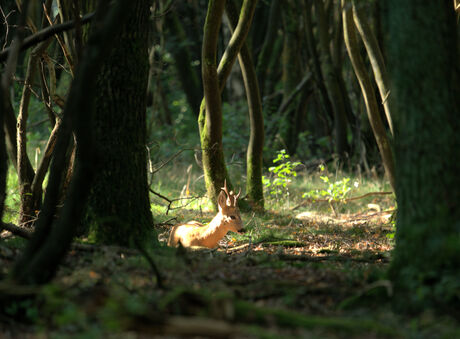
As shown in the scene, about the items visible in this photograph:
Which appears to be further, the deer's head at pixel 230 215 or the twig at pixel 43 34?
the deer's head at pixel 230 215

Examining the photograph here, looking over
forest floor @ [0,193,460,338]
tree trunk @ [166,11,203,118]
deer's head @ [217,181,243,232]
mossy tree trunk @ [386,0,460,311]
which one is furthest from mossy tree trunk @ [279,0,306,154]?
mossy tree trunk @ [386,0,460,311]

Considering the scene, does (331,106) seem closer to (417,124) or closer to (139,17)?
(139,17)

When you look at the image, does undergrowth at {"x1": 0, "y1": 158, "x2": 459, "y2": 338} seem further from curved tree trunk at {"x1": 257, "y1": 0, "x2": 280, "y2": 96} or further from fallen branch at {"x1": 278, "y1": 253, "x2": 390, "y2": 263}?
curved tree trunk at {"x1": 257, "y1": 0, "x2": 280, "y2": 96}

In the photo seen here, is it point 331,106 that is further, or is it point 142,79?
point 331,106

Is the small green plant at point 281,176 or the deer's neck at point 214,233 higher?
the small green plant at point 281,176

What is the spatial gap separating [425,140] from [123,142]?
3096 millimetres

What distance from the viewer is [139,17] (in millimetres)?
5883

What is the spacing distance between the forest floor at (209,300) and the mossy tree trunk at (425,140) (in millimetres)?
288

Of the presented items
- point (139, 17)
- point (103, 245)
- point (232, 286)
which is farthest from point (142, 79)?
point (232, 286)

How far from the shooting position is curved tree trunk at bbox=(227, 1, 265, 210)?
10234mm

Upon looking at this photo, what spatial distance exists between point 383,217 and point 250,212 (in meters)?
2.56

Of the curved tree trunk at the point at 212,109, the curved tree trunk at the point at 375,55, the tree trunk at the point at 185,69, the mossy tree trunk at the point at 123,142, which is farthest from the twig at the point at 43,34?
the tree trunk at the point at 185,69

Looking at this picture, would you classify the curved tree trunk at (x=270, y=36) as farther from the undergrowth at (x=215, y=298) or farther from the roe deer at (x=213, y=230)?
Result: the undergrowth at (x=215, y=298)

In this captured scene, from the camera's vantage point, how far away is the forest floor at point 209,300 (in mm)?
3273
